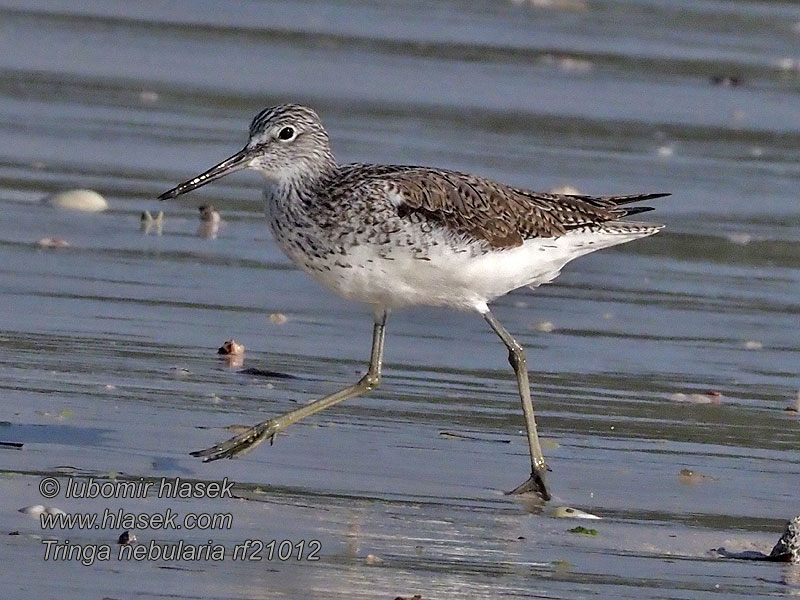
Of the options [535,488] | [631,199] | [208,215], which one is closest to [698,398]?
[631,199]

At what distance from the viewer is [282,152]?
715 centimetres

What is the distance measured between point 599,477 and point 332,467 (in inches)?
35.4

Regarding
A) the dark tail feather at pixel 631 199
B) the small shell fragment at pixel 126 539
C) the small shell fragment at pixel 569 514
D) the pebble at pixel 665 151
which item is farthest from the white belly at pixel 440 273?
the pebble at pixel 665 151

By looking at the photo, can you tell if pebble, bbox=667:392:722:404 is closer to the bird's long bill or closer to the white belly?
the white belly

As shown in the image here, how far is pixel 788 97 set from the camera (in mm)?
14406

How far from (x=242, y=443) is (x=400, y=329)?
2105 mm

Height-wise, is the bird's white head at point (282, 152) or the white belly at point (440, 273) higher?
the bird's white head at point (282, 152)

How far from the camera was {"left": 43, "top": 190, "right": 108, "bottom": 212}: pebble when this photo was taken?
9.70 metres

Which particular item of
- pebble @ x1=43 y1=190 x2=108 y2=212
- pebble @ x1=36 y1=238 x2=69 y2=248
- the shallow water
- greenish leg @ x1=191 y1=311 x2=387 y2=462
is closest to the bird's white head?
greenish leg @ x1=191 y1=311 x2=387 y2=462

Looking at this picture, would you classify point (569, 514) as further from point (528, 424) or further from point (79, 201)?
point (79, 201)

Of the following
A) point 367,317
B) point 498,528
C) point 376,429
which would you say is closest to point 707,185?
point 367,317

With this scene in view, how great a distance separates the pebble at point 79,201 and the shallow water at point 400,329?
115 mm

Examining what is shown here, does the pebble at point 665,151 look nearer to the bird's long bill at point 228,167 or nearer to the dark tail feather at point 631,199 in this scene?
the dark tail feather at point 631,199

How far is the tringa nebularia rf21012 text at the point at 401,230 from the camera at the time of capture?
6.74m
